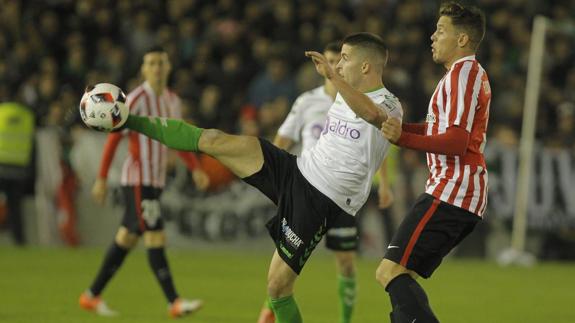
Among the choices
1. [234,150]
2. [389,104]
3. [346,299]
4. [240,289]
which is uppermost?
[389,104]

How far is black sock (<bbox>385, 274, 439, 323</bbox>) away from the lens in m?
5.95

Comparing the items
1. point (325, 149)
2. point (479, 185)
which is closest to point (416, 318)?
point (479, 185)

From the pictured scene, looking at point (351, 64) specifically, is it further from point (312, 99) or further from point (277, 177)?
point (312, 99)

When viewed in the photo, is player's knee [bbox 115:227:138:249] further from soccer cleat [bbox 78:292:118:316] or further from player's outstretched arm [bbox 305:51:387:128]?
player's outstretched arm [bbox 305:51:387:128]

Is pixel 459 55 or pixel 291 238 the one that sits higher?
pixel 459 55

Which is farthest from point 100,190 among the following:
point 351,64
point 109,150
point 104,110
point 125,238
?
point 351,64

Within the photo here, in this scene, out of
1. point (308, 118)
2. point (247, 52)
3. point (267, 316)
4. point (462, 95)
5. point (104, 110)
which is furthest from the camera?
point (247, 52)

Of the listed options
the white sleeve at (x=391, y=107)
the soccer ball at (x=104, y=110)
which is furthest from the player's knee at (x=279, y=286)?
the soccer ball at (x=104, y=110)

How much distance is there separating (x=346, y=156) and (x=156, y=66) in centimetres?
313

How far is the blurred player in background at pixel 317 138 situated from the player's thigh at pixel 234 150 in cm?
180

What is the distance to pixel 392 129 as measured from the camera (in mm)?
5828

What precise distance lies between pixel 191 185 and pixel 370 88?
386 inches

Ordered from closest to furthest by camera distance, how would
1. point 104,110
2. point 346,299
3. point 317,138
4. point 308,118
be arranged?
1. point 104,110
2. point 346,299
3. point 317,138
4. point 308,118

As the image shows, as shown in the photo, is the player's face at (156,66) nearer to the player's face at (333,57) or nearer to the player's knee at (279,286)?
the player's face at (333,57)
